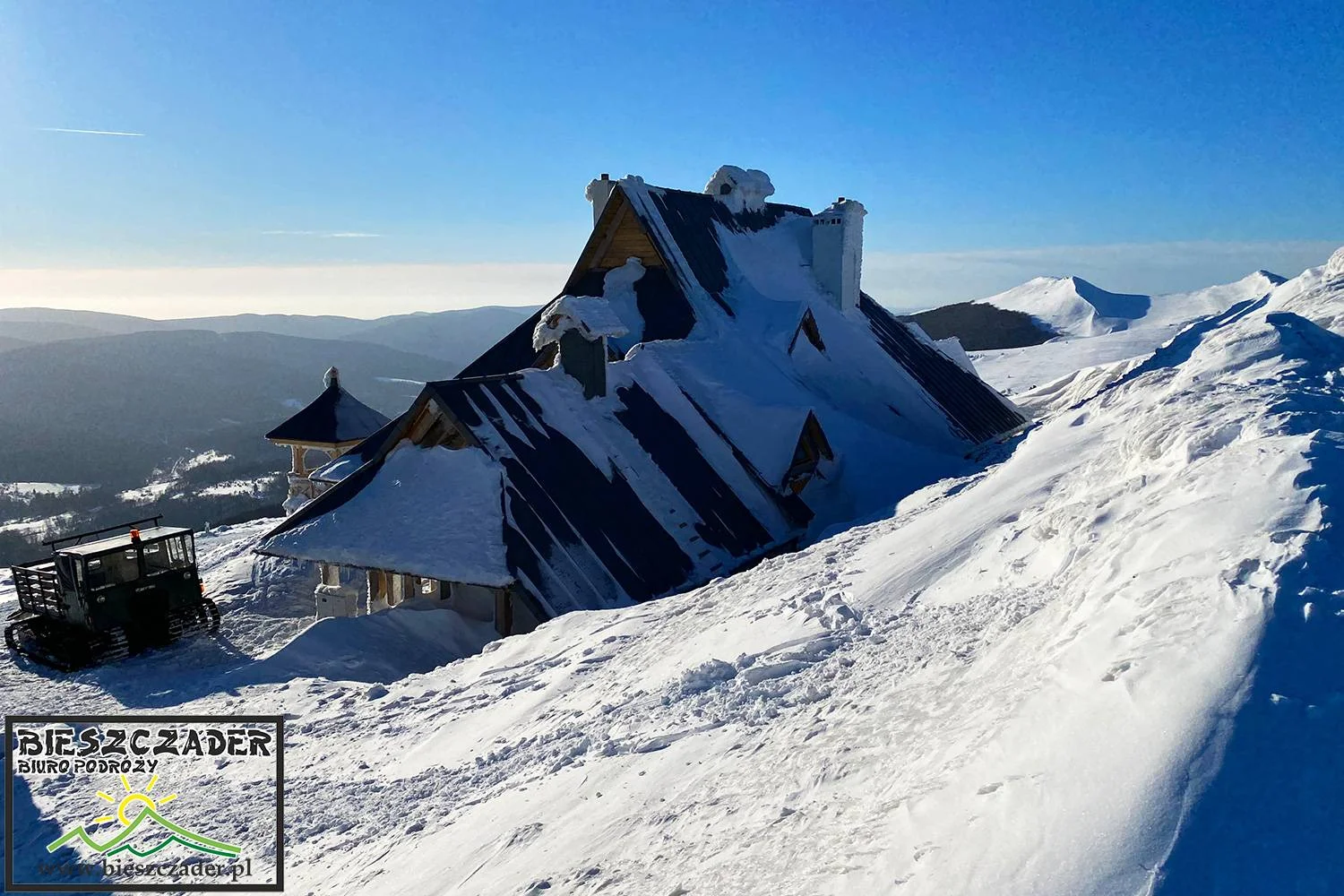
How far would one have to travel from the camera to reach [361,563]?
1380 cm

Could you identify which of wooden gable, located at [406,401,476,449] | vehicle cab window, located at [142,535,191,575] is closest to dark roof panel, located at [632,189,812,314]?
wooden gable, located at [406,401,476,449]

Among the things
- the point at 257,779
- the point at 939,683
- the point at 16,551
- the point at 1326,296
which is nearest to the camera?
the point at 939,683

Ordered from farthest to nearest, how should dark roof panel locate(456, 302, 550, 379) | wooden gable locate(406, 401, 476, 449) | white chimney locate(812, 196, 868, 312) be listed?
white chimney locate(812, 196, 868, 312) < dark roof panel locate(456, 302, 550, 379) < wooden gable locate(406, 401, 476, 449)

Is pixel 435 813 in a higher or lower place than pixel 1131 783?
lower

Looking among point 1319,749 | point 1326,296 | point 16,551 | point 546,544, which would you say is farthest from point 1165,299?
point 16,551

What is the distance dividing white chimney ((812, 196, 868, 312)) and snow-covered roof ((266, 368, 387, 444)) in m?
15.3

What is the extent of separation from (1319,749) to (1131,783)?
83 cm

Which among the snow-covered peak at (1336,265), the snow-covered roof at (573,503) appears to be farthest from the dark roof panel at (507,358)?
the snow-covered peak at (1336,265)

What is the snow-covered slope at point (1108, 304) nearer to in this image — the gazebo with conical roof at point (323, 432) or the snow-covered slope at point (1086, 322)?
the snow-covered slope at point (1086, 322)

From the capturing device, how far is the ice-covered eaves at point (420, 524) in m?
13.4

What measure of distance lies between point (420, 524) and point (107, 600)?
17.2 ft

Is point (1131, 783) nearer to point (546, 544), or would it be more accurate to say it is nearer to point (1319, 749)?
point (1319, 749)

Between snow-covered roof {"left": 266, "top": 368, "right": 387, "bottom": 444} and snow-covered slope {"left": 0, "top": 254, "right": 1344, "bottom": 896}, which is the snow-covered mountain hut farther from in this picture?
snow-covered roof {"left": 266, "top": 368, "right": 387, "bottom": 444}

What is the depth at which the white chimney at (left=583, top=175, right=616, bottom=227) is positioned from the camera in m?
25.1
